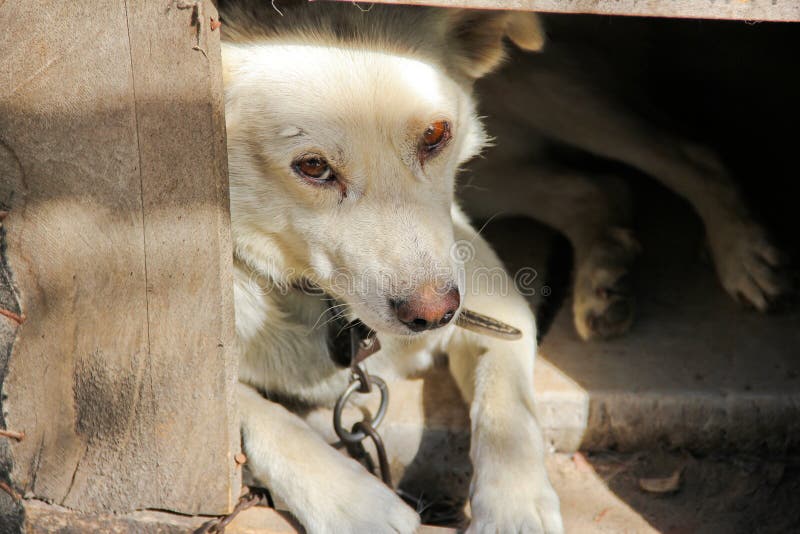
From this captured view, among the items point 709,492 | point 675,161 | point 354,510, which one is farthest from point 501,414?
point 675,161

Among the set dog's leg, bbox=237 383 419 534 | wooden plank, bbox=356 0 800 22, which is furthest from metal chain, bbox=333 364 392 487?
wooden plank, bbox=356 0 800 22

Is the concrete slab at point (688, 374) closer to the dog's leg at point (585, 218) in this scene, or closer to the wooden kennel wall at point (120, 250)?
the dog's leg at point (585, 218)

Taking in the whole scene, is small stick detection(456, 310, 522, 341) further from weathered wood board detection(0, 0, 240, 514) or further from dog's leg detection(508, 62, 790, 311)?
dog's leg detection(508, 62, 790, 311)

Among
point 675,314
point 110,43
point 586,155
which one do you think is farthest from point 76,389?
point 586,155

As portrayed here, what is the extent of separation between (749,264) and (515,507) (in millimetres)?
1317

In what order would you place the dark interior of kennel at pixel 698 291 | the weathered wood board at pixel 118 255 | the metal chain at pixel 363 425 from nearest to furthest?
the weathered wood board at pixel 118 255
the metal chain at pixel 363 425
the dark interior of kennel at pixel 698 291

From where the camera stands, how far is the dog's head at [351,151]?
1869 mm

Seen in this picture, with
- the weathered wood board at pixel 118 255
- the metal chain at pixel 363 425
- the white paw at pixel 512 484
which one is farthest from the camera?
the metal chain at pixel 363 425

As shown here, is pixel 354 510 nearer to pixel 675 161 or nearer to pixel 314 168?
pixel 314 168

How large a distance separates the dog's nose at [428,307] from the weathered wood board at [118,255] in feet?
1.23

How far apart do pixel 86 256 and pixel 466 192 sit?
1997 millimetres

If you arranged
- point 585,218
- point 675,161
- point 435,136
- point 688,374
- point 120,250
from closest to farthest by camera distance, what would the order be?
point 120,250, point 435,136, point 688,374, point 675,161, point 585,218

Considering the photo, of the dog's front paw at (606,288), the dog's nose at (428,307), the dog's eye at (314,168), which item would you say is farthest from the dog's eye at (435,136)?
the dog's front paw at (606,288)

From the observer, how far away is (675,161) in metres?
3.10
